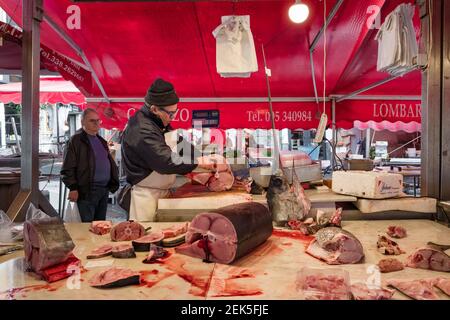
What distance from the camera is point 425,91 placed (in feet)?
10.6

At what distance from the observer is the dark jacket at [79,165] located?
475 centimetres

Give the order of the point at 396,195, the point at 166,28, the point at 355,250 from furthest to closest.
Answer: the point at 166,28 → the point at 396,195 → the point at 355,250

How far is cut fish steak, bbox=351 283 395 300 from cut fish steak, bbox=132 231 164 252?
4.07 ft

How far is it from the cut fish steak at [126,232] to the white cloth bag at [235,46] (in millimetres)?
2072

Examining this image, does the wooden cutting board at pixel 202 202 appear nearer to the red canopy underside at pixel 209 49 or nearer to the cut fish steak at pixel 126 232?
the cut fish steak at pixel 126 232

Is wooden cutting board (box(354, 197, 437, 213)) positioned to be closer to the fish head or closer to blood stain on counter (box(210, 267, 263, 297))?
the fish head

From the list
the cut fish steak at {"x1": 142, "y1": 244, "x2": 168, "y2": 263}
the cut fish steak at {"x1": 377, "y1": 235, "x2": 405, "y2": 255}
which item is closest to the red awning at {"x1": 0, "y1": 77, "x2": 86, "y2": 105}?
the cut fish steak at {"x1": 142, "y1": 244, "x2": 168, "y2": 263}

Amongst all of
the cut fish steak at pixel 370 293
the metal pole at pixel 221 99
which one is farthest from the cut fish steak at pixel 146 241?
the metal pole at pixel 221 99

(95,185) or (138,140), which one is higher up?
(138,140)

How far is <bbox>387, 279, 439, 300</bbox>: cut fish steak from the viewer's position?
59.5 inches
